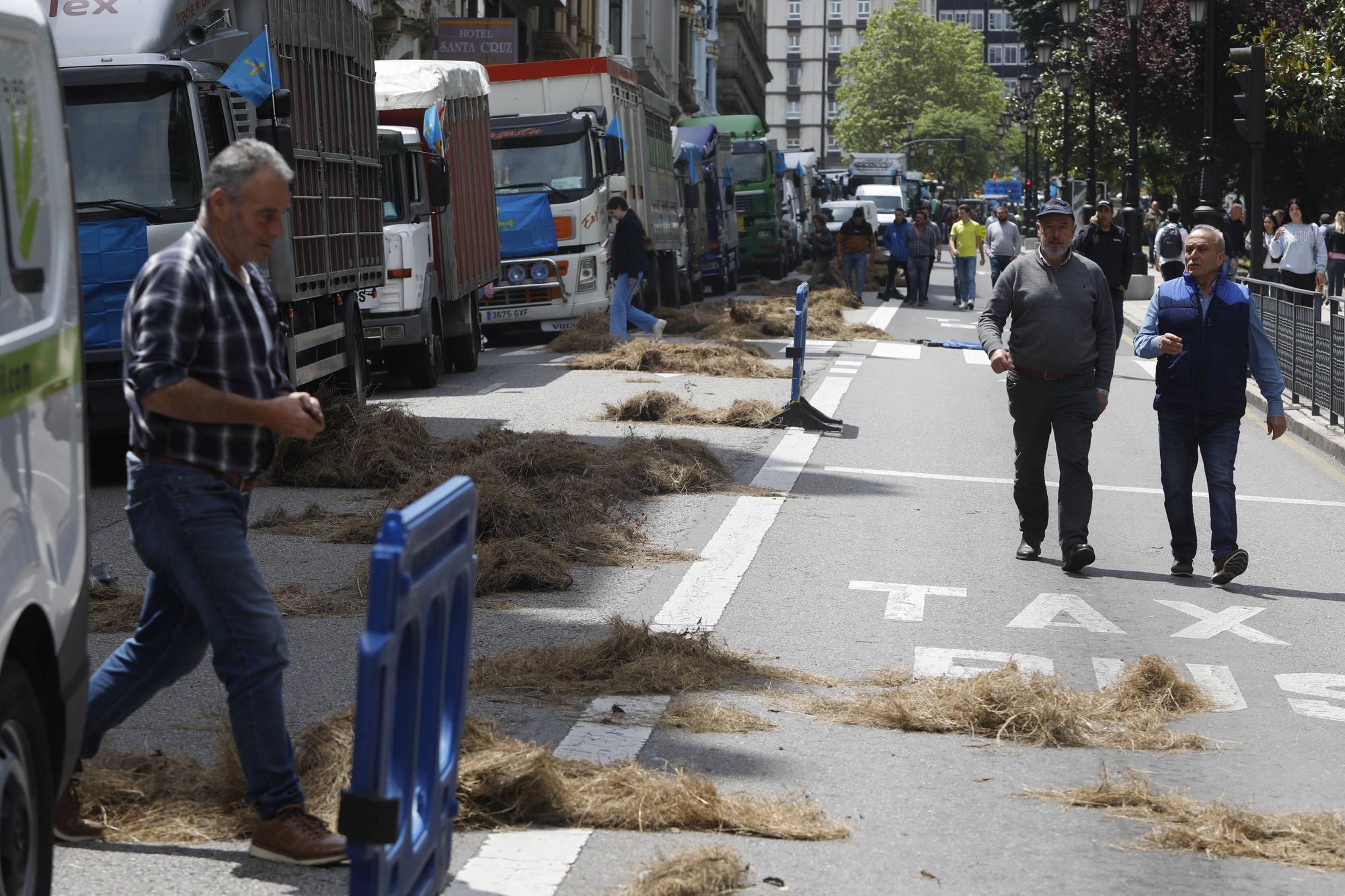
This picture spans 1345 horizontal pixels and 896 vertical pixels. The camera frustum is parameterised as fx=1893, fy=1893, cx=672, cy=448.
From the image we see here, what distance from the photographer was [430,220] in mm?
19203

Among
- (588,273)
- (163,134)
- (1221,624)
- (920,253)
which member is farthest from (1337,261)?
(1221,624)

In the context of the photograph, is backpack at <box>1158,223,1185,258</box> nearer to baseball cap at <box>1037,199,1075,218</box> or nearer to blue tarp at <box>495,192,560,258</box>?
blue tarp at <box>495,192,560,258</box>

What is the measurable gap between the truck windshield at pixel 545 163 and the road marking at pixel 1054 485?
11.7m

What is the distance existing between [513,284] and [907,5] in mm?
119032

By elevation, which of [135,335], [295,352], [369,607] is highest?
[135,335]

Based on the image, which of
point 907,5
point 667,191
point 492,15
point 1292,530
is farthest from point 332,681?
point 907,5

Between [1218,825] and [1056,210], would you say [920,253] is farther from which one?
[1218,825]

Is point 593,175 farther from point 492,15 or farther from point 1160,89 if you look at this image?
point 1160,89

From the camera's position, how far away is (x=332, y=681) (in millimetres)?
6793

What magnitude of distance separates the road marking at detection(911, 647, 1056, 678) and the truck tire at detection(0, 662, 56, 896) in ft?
12.8

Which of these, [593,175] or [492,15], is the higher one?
[492,15]

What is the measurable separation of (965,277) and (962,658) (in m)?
28.5

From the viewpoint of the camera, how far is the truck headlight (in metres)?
24.3

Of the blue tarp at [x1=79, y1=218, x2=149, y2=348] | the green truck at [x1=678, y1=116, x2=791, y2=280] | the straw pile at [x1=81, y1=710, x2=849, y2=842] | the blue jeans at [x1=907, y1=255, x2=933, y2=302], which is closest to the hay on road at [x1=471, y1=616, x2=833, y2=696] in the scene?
the straw pile at [x1=81, y1=710, x2=849, y2=842]
